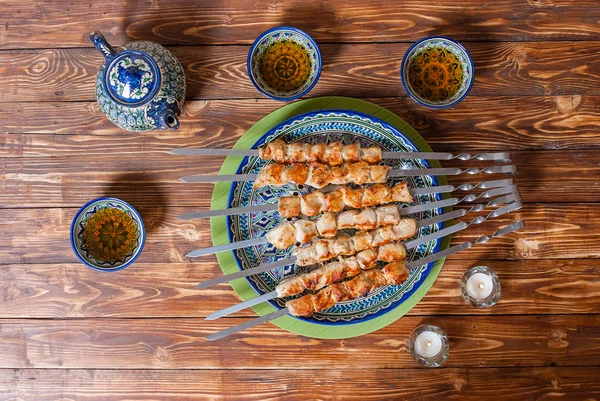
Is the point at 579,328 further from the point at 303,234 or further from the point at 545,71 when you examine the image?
the point at 303,234

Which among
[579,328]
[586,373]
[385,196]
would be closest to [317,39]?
[385,196]

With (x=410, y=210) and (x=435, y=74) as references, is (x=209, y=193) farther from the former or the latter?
(x=435, y=74)

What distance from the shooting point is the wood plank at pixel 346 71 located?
1.83 meters

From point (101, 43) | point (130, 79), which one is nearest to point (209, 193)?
point (130, 79)

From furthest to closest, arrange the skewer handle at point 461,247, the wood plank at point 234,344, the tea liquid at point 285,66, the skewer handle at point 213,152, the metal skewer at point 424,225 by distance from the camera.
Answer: the wood plank at point 234,344 < the tea liquid at point 285,66 < the skewer handle at point 461,247 < the metal skewer at point 424,225 < the skewer handle at point 213,152

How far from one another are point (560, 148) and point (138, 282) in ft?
5.78

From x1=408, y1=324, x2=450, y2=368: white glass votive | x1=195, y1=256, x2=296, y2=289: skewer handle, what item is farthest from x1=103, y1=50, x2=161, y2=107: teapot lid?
x1=408, y1=324, x2=450, y2=368: white glass votive

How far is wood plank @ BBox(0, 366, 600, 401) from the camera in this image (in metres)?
1.87

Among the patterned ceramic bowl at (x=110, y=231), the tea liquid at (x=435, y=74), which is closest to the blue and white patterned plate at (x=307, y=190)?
the tea liquid at (x=435, y=74)

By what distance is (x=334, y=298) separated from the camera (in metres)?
1.64

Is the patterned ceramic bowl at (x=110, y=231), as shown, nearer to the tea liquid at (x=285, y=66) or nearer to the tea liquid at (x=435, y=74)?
the tea liquid at (x=285, y=66)

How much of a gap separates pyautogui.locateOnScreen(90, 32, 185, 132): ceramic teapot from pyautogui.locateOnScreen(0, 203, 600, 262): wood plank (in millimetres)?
391

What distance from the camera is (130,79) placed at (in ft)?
4.99

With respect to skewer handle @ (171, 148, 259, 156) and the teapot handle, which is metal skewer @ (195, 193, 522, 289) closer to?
skewer handle @ (171, 148, 259, 156)
